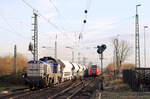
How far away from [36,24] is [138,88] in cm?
2233

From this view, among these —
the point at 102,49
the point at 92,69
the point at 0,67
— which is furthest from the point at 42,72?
the point at 92,69

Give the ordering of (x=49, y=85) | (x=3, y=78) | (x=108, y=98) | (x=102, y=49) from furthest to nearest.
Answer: (x=3, y=78) < (x=49, y=85) < (x=102, y=49) < (x=108, y=98)

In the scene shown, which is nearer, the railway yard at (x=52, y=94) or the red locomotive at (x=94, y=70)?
the railway yard at (x=52, y=94)

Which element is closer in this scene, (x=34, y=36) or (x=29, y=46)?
(x=34, y=36)

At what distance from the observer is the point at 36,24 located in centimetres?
4078

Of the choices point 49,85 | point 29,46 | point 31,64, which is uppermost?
point 29,46

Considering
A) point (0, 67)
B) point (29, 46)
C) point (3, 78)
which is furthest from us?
point (0, 67)

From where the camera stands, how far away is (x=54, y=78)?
3180cm

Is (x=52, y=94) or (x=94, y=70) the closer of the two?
(x=52, y=94)

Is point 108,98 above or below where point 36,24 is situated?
below

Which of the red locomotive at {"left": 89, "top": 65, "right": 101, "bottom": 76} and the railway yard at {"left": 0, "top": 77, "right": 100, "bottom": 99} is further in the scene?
the red locomotive at {"left": 89, "top": 65, "right": 101, "bottom": 76}

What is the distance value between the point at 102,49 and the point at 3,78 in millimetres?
22921

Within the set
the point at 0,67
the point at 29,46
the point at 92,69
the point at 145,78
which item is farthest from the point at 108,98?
the point at 92,69

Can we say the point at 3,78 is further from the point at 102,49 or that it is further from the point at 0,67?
the point at 102,49
